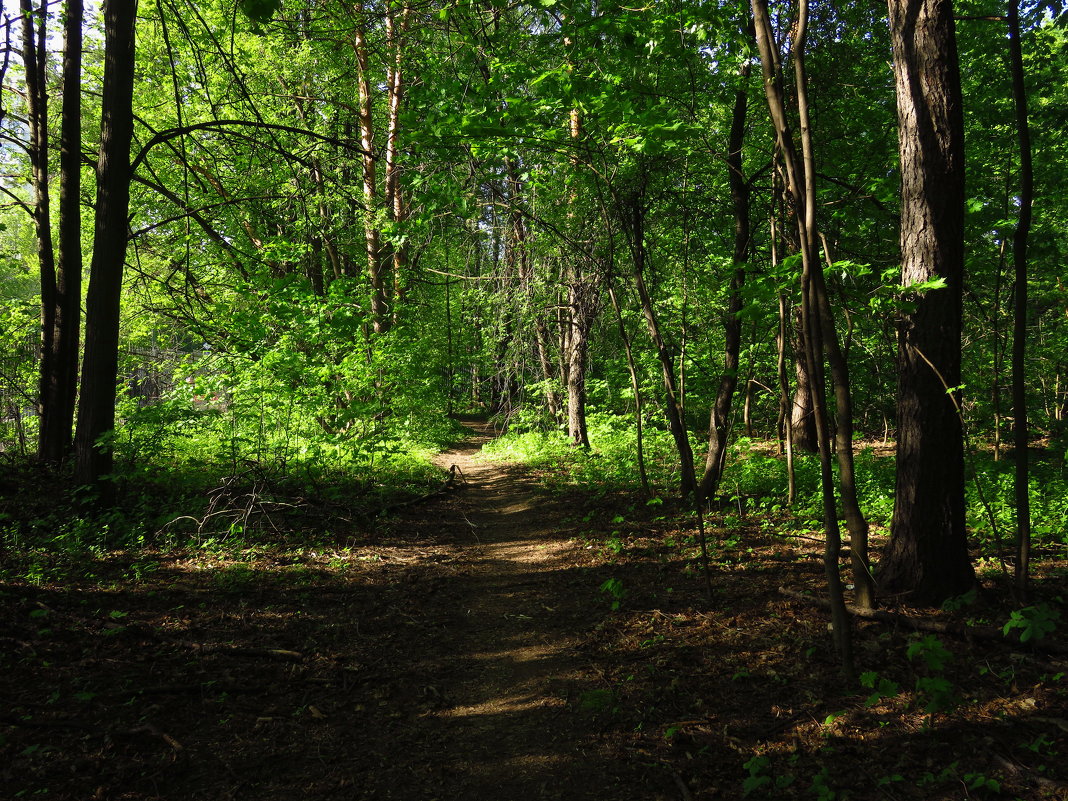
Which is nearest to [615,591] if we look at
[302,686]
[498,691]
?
[498,691]

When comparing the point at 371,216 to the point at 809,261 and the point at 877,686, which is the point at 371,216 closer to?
the point at 809,261

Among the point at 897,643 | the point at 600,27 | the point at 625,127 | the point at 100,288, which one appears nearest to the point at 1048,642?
the point at 897,643

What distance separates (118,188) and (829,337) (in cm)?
748

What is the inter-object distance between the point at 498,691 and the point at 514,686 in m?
0.12

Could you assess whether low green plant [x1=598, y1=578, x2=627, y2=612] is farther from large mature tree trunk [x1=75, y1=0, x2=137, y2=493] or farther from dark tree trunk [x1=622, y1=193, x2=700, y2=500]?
large mature tree trunk [x1=75, y1=0, x2=137, y2=493]

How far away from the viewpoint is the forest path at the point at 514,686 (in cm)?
310

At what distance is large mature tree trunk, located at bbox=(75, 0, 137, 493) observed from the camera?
6.55 m

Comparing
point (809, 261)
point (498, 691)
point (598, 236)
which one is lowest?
point (498, 691)

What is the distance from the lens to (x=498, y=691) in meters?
4.05

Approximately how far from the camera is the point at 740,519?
739cm

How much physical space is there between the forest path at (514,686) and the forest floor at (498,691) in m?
0.02

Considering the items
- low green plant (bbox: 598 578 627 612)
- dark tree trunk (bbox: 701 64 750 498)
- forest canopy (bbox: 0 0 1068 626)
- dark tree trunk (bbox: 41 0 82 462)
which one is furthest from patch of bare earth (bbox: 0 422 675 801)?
dark tree trunk (bbox: 41 0 82 462)

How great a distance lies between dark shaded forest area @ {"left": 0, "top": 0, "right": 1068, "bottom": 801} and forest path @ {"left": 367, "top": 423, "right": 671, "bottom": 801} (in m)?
0.03

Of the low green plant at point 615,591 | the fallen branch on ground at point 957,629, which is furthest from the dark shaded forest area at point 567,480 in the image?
the low green plant at point 615,591
